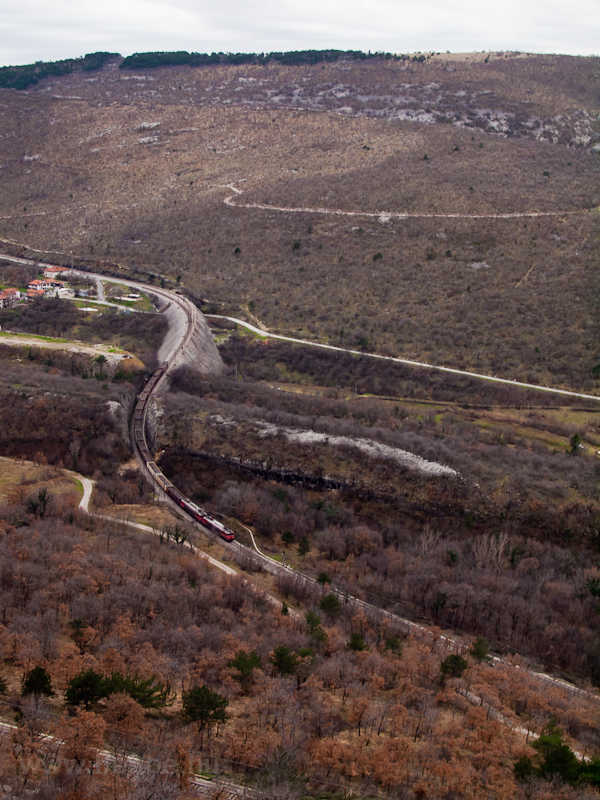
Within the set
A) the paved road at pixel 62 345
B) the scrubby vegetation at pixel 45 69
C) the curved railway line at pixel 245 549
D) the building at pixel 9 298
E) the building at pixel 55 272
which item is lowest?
the curved railway line at pixel 245 549

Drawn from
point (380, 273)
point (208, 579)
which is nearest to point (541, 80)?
point (380, 273)

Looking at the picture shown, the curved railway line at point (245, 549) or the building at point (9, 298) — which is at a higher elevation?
the building at point (9, 298)

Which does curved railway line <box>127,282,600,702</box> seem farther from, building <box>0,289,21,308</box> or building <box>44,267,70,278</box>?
building <box>44,267,70,278</box>

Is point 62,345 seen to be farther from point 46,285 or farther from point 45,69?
point 45,69

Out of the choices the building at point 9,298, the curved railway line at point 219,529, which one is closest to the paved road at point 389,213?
the curved railway line at point 219,529

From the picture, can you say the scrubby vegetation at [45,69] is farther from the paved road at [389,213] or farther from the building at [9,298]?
the building at [9,298]

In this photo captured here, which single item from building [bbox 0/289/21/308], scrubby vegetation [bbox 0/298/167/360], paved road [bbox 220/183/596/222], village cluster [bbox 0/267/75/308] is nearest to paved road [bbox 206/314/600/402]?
scrubby vegetation [bbox 0/298/167/360]

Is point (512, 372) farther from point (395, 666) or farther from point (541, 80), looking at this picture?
point (541, 80)

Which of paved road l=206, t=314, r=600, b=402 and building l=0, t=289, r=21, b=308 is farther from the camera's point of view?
building l=0, t=289, r=21, b=308

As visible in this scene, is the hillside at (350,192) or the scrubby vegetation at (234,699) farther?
the hillside at (350,192)
